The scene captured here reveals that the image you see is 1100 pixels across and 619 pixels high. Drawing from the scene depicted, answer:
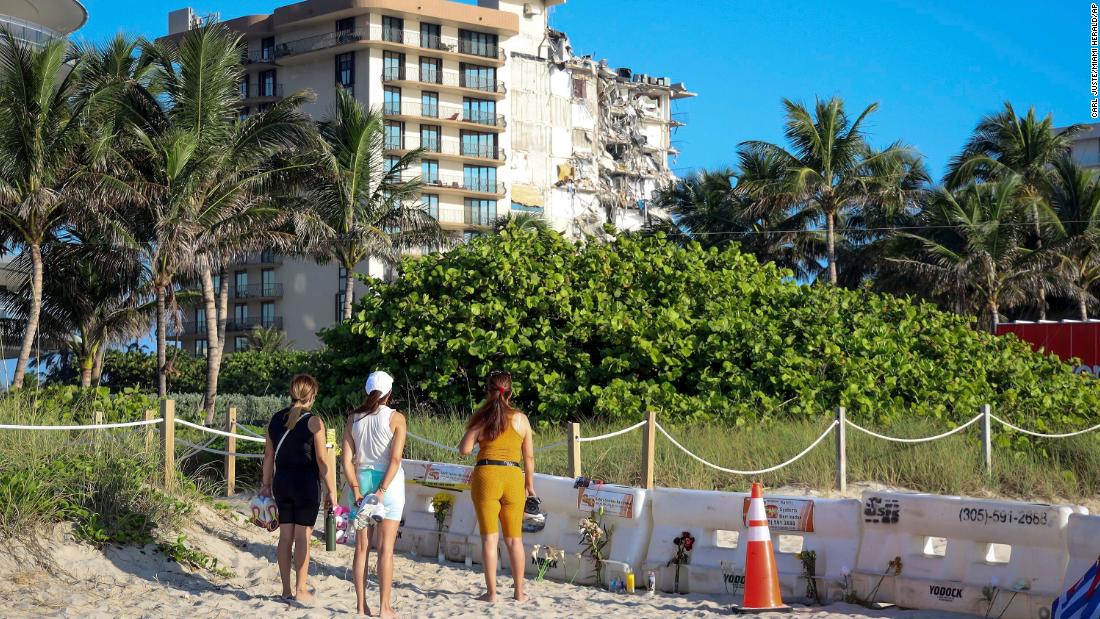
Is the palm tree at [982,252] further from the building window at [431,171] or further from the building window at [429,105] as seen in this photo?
the building window at [429,105]

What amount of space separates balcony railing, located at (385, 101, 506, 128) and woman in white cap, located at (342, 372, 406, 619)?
195 ft

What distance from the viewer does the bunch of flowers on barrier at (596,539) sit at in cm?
925

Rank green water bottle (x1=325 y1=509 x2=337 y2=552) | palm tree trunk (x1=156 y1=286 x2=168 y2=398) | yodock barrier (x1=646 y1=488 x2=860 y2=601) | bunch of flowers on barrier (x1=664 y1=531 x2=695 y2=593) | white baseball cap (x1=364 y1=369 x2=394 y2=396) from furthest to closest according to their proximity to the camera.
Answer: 1. palm tree trunk (x1=156 y1=286 x2=168 y2=398)
2. green water bottle (x1=325 y1=509 x2=337 y2=552)
3. bunch of flowers on barrier (x1=664 y1=531 x2=695 y2=593)
4. yodock barrier (x1=646 y1=488 x2=860 y2=601)
5. white baseball cap (x1=364 y1=369 x2=394 y2=396)

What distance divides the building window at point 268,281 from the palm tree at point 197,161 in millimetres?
40698

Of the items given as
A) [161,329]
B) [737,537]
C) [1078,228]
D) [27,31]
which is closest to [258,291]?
[161,329]

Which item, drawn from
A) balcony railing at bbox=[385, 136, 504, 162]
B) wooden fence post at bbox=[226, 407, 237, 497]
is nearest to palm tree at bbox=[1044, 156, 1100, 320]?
wooden fence post at bbox=[226, 407, 237, 497]

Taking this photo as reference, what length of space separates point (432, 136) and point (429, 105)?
1828mm

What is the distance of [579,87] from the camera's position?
250 feet

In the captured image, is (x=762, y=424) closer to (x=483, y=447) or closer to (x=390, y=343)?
(x=390, y=343)

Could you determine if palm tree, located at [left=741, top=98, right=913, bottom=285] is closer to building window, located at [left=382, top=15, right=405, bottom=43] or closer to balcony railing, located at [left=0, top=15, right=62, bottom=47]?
balcony railing, located at [left=0, top=15, right=62, bottom=47]

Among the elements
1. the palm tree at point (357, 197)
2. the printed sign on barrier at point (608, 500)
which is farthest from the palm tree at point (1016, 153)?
the printed sign on barrier at point (608, 500)

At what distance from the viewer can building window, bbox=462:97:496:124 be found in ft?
226

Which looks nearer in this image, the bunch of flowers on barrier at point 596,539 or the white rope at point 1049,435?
the bunch of flowers on barrier at point 596,539

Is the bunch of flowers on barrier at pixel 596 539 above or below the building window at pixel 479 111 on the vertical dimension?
below
